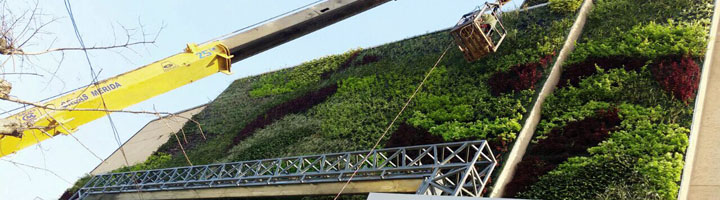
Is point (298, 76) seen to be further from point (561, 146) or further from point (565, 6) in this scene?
point (561, 146)

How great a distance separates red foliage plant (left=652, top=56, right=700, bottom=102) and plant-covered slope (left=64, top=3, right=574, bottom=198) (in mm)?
2900

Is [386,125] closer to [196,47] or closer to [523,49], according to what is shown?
[523,49]

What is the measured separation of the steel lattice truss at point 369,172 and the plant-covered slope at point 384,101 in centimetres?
87

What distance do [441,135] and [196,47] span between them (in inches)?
291

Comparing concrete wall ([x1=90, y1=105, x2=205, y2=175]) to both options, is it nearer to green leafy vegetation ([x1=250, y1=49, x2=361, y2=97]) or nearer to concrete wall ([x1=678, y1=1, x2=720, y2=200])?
green leafy vegetation ([x1=250, y1=49, x2=361, y2=97])

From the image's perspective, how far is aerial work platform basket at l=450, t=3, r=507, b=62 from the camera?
18.0m

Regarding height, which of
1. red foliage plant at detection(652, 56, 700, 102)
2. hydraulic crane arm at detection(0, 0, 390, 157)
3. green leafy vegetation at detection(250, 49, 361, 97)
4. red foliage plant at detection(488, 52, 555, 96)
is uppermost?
hydraulic crane arm at detection(0, 0, 390, 157)

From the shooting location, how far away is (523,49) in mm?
18719

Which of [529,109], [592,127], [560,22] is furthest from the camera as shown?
[560,22]

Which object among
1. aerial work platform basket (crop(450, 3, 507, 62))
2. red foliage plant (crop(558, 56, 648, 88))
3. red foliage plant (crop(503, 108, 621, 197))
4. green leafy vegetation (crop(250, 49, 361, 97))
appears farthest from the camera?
green leafy vegetation (crop(250, 49, 361, 97))

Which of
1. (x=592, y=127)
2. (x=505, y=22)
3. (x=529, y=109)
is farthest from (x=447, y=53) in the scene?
(x=592, y=127)

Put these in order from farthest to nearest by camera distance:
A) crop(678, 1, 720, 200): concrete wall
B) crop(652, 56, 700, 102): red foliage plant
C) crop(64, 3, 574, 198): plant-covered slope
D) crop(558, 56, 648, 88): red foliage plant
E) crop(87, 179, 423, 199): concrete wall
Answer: crop(64, 3, 574, 198): plant-covered slope < crop(558, 56, 648, 88): red foliage plant < crop(652, 56, 700, 102): red foliage plant < crop(87, 179, 423, 199): concrete wall < crop(678, 1, 720, 200): concrete wall

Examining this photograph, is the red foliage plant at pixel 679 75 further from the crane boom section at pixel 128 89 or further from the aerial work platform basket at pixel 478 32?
the crane boom section at pixel 128 89

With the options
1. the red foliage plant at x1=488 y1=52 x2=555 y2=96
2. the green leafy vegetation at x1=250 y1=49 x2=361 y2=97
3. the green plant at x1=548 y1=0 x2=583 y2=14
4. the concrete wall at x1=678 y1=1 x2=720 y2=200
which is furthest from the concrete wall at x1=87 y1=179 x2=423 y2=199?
the green plant at x1=548 y1=0 x2=583 y2=14
